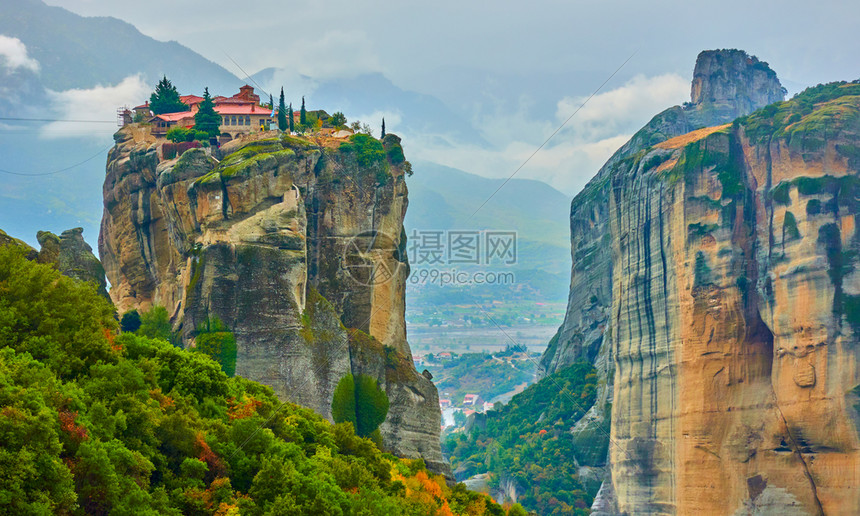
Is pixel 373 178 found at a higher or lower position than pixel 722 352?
higher

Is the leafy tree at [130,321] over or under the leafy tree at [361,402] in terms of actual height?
over

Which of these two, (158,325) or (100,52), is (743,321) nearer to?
(158,325)

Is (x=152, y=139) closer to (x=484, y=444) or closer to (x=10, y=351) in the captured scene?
(x=10, y=351)

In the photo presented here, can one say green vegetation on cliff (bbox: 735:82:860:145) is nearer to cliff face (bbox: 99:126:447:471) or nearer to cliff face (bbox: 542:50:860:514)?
cliff face (bbox: 542:50:860:514)

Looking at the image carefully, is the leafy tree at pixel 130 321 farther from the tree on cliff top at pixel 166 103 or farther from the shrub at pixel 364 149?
the tree on cliff top at pixel 166 103

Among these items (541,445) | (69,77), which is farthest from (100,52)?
(541,445)


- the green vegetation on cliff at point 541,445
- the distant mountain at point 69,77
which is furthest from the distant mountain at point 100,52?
the green vegetation on cliff at point 541,445

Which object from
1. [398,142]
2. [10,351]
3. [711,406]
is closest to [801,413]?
[711,406]
